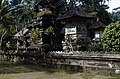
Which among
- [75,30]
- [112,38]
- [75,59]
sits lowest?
[75,59]

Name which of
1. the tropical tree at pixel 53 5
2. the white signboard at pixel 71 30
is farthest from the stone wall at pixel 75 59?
the tropical tree at pixel 53 5

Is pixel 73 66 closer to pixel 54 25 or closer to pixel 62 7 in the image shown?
pixel 54 25

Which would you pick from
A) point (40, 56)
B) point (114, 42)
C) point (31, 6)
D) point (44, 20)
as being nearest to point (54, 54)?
point (40, 56)

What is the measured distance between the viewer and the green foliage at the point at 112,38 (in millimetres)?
24169

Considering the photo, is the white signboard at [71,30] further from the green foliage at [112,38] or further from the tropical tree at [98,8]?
the tropical tree at [98,8]

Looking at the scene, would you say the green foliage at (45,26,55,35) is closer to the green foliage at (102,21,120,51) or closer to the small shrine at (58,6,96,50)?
the small shrine at (58,6,96,50)

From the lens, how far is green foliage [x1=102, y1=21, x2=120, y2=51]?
79.3ft

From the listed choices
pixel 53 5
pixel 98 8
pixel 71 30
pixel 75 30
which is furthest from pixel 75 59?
pixel 98 8

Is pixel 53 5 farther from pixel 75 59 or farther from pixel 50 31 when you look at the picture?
pixel 75 59

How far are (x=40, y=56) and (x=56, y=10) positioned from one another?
910 inches

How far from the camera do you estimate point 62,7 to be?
178 ft

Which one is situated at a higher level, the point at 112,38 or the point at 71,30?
the point at 71,30

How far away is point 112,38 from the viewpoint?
24.5 meters

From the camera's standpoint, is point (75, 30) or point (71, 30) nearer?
point (75, 30)
